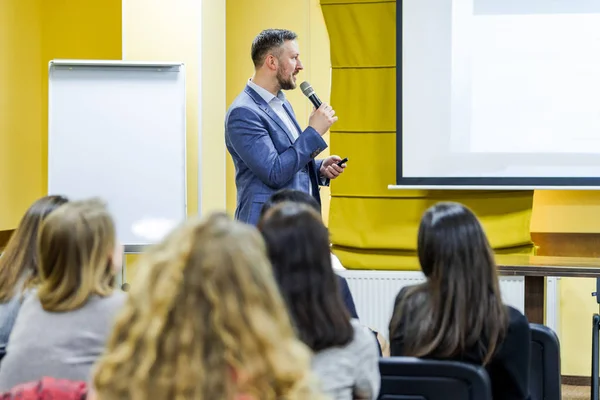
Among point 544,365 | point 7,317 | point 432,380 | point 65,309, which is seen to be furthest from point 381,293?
point 65,309

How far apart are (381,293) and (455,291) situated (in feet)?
7.32

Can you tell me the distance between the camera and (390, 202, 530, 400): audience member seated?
1.74 meters

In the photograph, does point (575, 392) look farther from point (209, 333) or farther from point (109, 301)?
point (209, 333)

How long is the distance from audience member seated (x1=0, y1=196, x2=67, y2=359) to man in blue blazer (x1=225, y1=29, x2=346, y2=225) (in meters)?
1.04

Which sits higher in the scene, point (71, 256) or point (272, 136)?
point (272, 136)

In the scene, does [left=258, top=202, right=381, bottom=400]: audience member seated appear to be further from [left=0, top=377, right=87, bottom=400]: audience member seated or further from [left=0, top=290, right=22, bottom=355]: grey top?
[left=0, top=290, right=22, bottom=355]: grey top

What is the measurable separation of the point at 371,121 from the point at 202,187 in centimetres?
95

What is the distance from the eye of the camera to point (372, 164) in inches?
160

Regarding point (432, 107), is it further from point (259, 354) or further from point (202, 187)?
point (259, 354)

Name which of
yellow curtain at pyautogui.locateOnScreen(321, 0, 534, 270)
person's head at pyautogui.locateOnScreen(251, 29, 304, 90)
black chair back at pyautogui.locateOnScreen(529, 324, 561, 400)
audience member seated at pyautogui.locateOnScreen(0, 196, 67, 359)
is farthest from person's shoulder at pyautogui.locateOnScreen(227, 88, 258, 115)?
black chair back at pyautogui.locateOnScreen(529, 324, 561, 400)

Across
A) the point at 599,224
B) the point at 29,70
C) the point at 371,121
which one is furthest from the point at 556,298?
the point at 29,70

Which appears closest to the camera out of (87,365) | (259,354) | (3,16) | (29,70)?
(259,354)

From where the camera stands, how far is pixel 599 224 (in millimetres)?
3941

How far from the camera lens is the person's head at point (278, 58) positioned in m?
3.20
